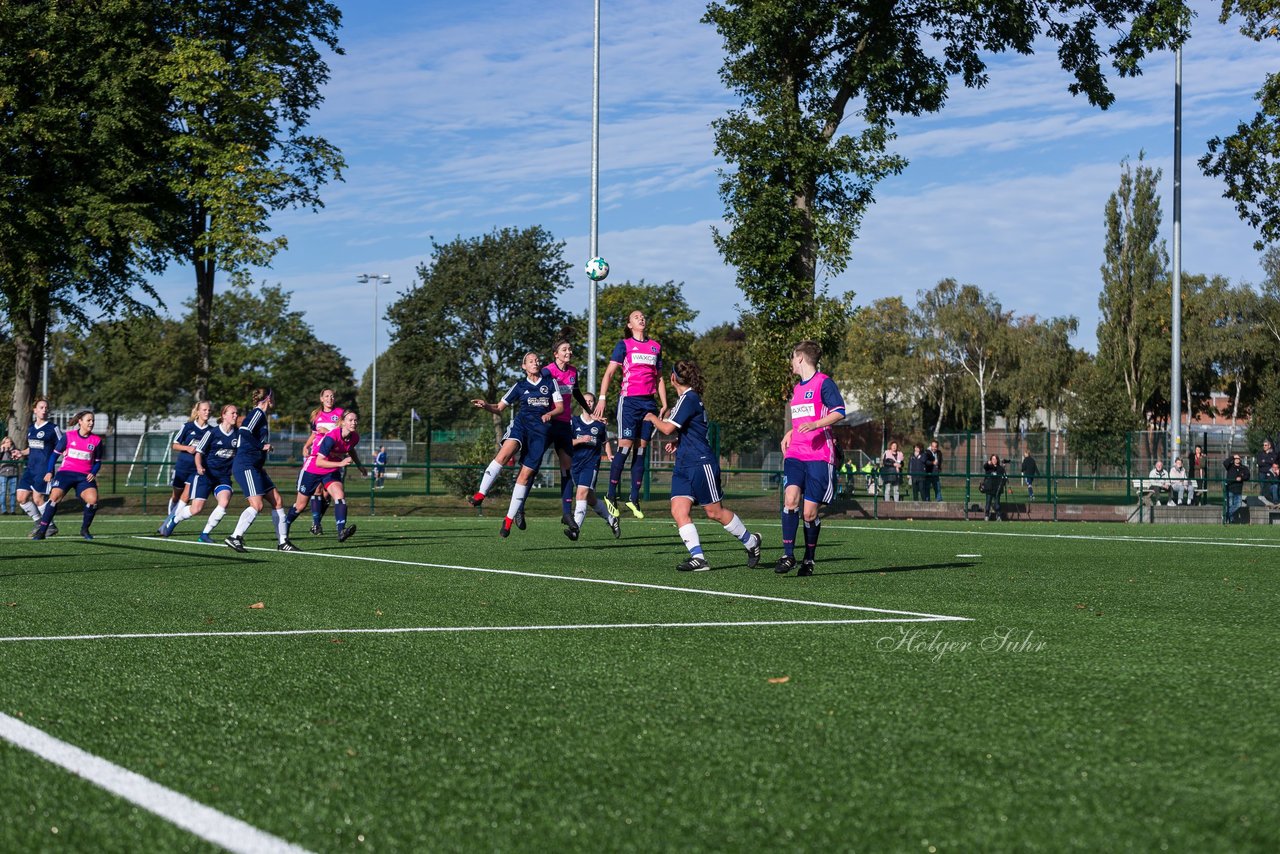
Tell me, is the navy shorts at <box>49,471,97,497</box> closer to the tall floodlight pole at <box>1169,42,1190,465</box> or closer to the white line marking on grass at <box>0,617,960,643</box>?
the white line marking on grass at <box>0,617,960,643</box>

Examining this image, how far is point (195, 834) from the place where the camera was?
3320 mm

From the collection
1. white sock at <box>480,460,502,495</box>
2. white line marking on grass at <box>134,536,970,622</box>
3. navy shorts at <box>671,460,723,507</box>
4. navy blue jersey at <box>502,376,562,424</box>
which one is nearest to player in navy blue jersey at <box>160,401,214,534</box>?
white line marking on grass at <box>134,536,970,622</box>

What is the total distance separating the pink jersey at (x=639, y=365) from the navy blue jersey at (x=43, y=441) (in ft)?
36.0

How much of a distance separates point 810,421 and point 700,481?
3.91 ft

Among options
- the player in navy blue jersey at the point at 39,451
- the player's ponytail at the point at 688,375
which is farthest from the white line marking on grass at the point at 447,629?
the player in navy blue jersey at the point at 39,451

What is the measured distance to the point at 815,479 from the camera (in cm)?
1075

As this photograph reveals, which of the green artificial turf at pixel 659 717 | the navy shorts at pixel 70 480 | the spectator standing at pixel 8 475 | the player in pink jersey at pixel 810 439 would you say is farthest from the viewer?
the spectator standing at pixel 8 475

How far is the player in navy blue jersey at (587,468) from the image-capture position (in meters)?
14.9

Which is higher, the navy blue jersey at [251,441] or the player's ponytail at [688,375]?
the player's ponytail at [688,375]

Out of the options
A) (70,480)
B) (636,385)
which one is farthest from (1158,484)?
(70,480)

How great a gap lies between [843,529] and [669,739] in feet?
59.1

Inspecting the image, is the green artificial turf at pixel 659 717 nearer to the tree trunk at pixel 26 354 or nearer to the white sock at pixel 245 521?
the white sock at pixel 245 521

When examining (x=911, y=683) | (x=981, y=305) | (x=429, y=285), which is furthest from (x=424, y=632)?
(x=981, y=305)

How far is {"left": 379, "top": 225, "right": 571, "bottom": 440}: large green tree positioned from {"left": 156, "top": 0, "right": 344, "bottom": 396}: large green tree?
1659 inches
